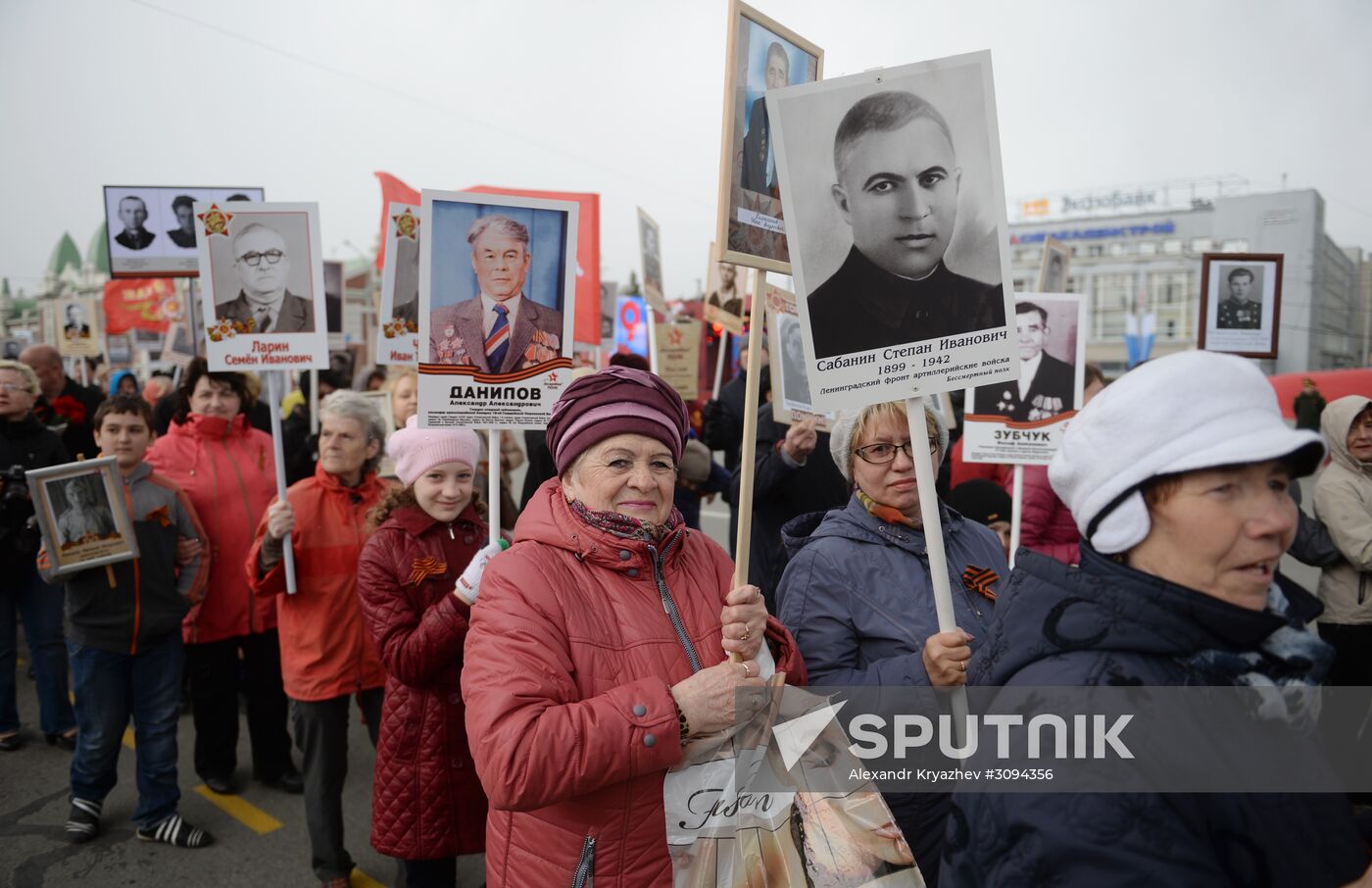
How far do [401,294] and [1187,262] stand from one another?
6788 cm

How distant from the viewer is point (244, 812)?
14.9 ft

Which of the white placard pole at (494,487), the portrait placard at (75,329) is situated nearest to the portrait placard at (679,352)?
the white placard pole at (494,487)

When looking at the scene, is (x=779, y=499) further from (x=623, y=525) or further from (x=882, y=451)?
(x=623, y=525)

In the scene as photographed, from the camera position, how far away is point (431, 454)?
10.7 feet

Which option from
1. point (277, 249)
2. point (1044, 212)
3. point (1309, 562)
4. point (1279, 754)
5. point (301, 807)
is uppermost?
point (1044, 212)

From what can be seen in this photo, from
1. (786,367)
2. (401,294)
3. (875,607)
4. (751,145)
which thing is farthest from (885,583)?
(401,294)

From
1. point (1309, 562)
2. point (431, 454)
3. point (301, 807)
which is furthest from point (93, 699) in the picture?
point (1309, 562)

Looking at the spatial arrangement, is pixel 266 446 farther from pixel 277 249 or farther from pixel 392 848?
pixel 392 848

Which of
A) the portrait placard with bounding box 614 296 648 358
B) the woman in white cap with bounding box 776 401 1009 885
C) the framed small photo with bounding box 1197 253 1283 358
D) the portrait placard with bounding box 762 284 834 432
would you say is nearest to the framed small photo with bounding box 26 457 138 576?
the portrait placard with bounding box 762 284 834 432

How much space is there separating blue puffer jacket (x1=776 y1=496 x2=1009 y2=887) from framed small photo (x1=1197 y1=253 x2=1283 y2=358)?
5.36m

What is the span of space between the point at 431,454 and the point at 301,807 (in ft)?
8.14

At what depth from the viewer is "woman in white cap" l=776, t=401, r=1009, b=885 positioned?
2279 millimetres

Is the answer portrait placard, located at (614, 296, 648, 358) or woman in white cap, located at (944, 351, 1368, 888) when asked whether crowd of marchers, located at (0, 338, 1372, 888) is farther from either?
portrait placard, located at (614, 296, 648, 358)

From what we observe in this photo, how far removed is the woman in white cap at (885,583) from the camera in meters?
2.28
